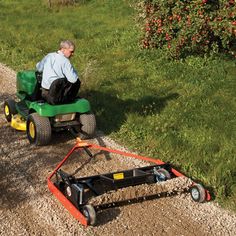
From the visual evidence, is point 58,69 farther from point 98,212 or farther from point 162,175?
point 98,212

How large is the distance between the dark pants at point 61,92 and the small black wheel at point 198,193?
9.78 feet

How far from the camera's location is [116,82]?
1241 cm

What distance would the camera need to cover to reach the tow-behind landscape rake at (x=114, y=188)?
6.31m

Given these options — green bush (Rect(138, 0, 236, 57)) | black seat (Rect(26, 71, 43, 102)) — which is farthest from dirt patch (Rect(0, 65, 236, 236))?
green bush (Rect(138, 0, 236, 57))

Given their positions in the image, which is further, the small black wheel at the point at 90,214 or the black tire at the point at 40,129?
the black tire at the point at 40,129

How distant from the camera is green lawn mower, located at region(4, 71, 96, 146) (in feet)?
28.2

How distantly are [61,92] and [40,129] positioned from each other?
29.6 inches

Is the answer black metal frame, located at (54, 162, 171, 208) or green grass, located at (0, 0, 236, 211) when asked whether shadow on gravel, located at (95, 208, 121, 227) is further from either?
green grass, located at (0, 0, 236, 211)

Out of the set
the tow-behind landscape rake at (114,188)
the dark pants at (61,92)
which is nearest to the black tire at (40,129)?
the dark pants at (61,92)

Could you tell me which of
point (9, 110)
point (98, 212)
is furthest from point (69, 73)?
point (98, 212)

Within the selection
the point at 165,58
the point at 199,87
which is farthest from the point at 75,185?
the point at 165,58

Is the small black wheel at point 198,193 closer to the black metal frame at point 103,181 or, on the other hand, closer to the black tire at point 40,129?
the black metal frame at point 103,181

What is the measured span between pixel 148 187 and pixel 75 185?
3.37ft

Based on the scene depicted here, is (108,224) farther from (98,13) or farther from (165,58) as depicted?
(98,13)
